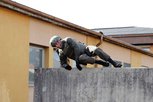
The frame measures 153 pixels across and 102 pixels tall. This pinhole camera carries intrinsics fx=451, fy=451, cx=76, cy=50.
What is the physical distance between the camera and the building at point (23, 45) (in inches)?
419

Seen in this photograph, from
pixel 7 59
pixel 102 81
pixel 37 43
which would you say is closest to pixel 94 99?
pixel 102 81

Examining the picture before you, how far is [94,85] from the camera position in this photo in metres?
9.28

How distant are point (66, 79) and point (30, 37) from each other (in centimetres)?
248

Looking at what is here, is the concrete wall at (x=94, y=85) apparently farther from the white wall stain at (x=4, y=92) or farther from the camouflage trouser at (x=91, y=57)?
the white wall stain at (x=4, y=92)

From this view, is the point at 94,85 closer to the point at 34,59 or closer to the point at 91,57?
the point at 91,57

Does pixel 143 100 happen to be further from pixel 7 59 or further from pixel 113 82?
pixel 7 59

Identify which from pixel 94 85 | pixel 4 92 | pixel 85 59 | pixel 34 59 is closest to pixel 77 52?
pixel 85 59

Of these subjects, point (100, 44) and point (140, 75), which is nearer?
point (140, 75)

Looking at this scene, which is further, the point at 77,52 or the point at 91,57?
the point at 91,57

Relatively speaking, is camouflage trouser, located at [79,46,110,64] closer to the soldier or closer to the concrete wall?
the soldier

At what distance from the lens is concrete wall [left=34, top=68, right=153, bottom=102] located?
8.67m

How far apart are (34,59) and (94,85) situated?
3337mm

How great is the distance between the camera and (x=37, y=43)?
12.2 meters

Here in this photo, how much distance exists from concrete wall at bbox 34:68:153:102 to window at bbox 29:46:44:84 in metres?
1.69
